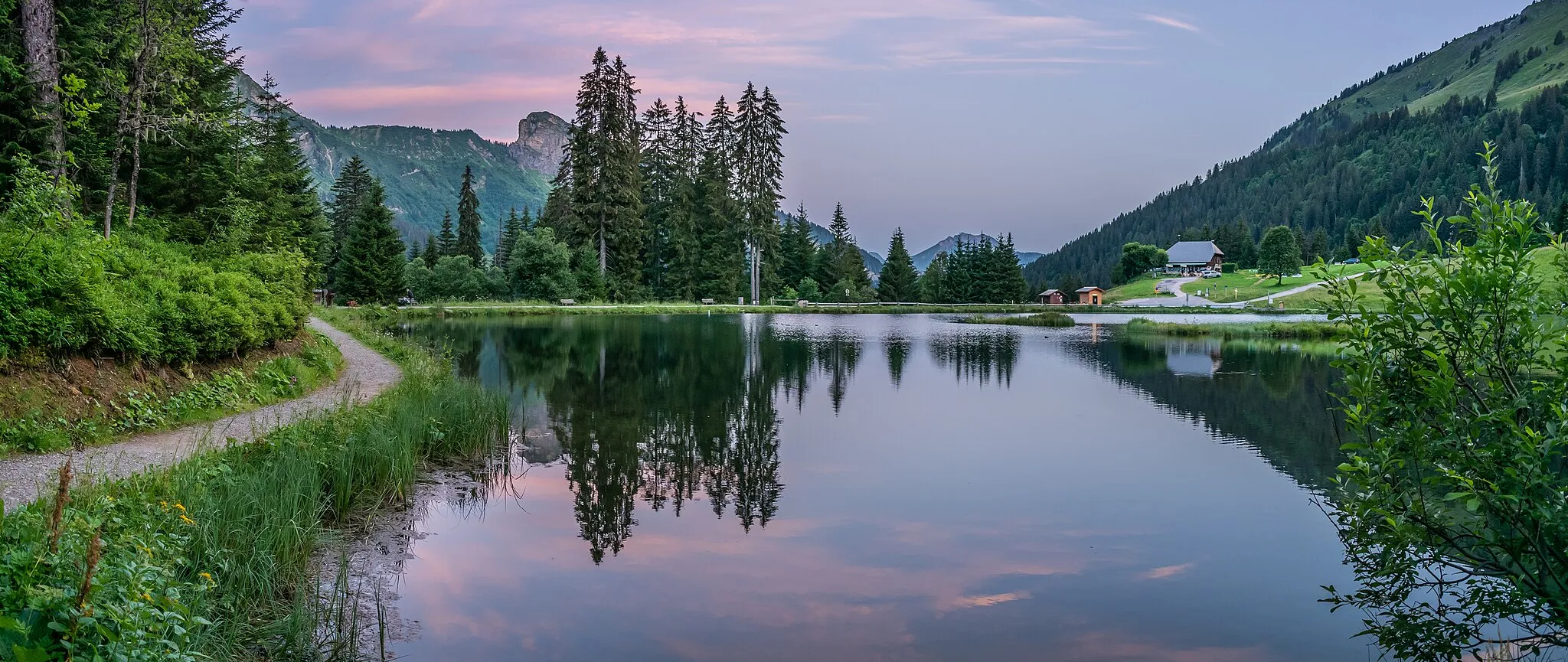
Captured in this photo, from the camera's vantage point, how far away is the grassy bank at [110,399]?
29.2 feet

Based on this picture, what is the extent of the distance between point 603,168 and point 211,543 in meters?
63.8

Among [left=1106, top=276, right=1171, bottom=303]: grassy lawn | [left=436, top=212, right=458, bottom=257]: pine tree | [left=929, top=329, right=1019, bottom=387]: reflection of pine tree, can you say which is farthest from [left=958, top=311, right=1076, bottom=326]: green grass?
[left=436, top=212, right=458, bottom=257]: pine tree

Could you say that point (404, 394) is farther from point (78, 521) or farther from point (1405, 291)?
point (1405, 291)

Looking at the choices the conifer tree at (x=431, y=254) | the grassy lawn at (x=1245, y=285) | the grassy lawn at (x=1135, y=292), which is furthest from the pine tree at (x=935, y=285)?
the conifer tree at (x=431, y=254)

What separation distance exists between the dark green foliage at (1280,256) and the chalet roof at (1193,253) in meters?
30.9

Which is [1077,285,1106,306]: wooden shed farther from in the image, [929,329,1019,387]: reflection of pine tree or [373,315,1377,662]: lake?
[373,315,1377,662]: lake

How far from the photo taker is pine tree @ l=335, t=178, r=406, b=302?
56031 mm

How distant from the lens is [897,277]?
92.8 m

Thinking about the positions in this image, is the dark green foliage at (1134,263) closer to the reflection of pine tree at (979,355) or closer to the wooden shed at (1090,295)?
the wooden shed at (1090,295)

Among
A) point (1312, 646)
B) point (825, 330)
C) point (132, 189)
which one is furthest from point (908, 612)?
point (825, 330)

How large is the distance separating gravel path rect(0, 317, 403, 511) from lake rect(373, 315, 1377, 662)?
2643 millimetres

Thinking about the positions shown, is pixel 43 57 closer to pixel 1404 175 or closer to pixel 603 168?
pixel 603 168

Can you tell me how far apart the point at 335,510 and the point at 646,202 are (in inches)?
3022

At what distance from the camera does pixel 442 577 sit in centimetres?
800
